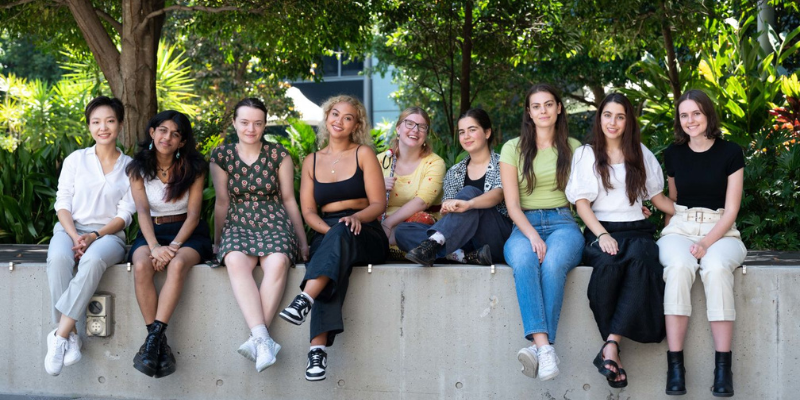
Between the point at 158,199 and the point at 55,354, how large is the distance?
1086 mm

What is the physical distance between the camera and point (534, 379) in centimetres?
470

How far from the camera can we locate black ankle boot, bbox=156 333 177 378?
187 inches

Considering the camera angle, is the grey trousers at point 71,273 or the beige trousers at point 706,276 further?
the grey trousers at point 71,273

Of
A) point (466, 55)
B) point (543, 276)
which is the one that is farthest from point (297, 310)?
point (466, 55)

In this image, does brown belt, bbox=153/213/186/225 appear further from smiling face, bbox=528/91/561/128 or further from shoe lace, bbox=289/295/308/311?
smiling face, bbox=528/91/561/128

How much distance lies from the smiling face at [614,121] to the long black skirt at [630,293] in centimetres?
67

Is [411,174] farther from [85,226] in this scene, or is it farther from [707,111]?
[85,226]

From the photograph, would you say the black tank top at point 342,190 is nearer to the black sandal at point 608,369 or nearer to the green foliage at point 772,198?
the black sandal at point 608,369

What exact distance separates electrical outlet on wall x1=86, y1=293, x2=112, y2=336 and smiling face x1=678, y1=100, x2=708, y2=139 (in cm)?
353

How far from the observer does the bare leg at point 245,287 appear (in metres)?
4.68

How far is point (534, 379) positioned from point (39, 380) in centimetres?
299

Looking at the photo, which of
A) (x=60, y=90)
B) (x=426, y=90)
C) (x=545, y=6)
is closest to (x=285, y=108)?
(x=426, y=90)

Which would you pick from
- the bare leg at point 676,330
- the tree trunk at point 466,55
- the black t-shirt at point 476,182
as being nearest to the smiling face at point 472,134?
the black t-shirt at point 476,182

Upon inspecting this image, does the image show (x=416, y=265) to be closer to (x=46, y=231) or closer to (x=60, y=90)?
(x=46, y=231)
